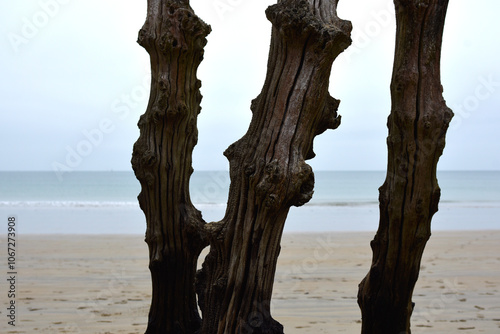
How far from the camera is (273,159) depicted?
3.17 metres

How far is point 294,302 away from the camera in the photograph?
711 cm

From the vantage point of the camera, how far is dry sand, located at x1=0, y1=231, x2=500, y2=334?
6125 mm

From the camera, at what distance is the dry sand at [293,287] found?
20.1 feet

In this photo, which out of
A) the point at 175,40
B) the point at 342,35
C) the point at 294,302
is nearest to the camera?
the point at 342,35

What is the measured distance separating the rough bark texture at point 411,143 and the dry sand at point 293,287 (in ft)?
8.34

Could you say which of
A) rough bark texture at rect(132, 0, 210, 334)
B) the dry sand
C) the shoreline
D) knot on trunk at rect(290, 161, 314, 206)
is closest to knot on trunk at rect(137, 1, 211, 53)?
rough bark texture at rect(132, 0, 210, 334)

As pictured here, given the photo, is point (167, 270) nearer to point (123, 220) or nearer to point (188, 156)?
point (188, 156)

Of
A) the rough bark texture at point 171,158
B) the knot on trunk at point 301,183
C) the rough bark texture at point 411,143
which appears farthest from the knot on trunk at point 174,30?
the knot on trunk at point 301,183

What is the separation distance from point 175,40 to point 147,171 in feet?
3.23

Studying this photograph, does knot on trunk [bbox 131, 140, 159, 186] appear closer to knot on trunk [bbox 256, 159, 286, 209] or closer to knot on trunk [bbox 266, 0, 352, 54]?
knot on trunk [bbox 256, 159, 286, 209]

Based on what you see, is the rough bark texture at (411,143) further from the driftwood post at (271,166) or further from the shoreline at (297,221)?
the shoreline at (297,221)

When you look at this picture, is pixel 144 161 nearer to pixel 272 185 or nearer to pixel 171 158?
pixel 171 158

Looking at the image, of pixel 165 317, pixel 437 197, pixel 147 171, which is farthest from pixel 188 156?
pixel 437 197

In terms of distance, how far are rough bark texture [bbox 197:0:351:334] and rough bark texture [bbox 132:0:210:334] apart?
37.5 inches
